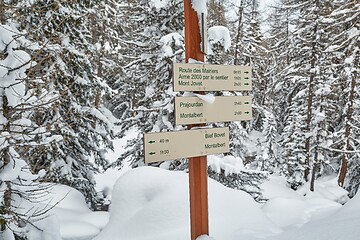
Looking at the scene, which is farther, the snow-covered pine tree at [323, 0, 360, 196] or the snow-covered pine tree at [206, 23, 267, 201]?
the snow-covered pine tree at [323, 0, 360, 196]

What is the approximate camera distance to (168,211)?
5.32 m

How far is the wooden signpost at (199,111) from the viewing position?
3641 millimetres

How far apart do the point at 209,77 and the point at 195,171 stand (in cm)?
115

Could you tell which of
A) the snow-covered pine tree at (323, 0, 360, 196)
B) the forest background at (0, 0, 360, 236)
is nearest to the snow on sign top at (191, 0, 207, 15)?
the forest background at (0, 0, 360, 236)

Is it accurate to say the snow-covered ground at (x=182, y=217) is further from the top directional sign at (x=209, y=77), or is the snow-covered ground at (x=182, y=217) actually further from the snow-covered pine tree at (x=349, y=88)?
the snow-covered pine tree at (x=349, y=88)

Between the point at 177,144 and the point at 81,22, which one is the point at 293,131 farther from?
the point at 177,144

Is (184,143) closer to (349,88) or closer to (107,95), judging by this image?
(107,95)

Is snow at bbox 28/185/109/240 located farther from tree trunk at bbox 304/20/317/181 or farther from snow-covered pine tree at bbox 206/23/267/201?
tree trunk at bbox 304/20/317/181

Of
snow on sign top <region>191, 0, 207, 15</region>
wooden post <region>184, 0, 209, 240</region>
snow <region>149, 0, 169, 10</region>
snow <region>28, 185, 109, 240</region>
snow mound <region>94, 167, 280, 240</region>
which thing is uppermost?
snow <region>149, 0, 169, 10</region>

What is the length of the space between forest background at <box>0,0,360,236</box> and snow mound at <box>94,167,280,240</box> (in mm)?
1428

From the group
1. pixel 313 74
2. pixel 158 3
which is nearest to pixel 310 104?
pixel 313 74

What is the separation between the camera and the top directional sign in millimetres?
3630

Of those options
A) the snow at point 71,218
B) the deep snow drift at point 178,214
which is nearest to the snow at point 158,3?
the deep snow drift at point 178,214

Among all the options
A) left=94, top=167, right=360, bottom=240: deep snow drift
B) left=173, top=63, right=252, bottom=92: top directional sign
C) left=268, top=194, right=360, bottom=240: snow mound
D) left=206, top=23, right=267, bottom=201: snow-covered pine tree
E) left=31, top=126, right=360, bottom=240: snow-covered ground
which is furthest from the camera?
left=206, top=23, right=267, bottom=201: snow-covered pine tree
